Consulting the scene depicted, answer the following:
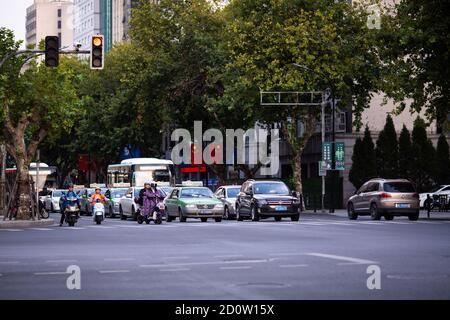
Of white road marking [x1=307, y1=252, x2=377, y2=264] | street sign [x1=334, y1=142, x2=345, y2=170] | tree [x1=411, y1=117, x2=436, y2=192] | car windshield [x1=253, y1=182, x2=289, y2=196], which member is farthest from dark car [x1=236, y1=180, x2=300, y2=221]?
white road marking [x1=307, y1=252, x2=377, y2=264]

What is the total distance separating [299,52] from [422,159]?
35.3ft

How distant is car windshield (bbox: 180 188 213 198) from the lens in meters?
50.7

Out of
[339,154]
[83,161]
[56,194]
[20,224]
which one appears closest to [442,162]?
[339,154]

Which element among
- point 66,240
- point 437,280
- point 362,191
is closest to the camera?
point 437,280

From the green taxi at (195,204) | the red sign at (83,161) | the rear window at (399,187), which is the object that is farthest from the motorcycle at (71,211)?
the red sign at (83,161)

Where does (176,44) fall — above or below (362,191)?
above

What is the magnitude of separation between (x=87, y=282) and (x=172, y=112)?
5996 centimetres

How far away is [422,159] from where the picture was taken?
229 feet

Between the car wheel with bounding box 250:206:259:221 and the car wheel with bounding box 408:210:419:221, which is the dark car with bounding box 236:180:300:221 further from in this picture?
the car wheel with bounding box 408:210:419:221

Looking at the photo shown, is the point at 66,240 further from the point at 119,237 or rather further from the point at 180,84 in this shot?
the point at 180,84

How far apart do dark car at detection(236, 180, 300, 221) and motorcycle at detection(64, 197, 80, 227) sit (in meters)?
7.06

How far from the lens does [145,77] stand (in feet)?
254
